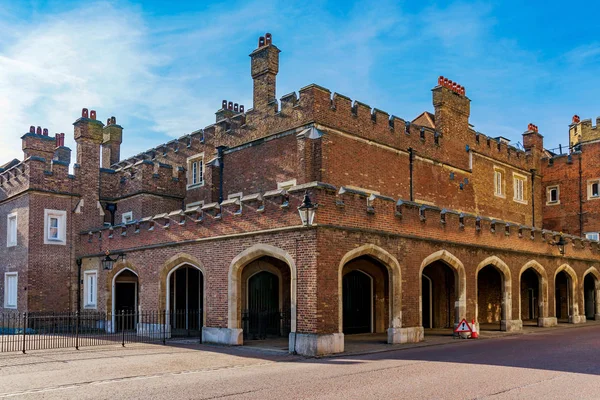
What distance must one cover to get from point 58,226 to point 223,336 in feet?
37.1

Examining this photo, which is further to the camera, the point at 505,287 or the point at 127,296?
the point at 127,296

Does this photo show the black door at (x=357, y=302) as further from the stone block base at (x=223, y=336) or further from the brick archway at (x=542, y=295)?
the brick archway at (x=542, y=295)

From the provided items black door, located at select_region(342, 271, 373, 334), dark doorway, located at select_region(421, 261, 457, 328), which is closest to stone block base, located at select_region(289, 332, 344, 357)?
black door, located at select_region(342, 271, 373, 334)

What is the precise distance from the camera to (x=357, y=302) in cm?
2194

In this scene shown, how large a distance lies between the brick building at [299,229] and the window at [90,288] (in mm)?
84

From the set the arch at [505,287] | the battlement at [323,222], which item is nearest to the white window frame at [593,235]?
the battlement at [323,222]

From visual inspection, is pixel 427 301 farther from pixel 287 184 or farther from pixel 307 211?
pixel 307 211

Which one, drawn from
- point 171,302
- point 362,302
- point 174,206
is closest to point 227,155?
point 174,206

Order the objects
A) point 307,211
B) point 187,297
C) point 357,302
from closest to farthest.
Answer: point 307,211, point 357,302, point 187,297

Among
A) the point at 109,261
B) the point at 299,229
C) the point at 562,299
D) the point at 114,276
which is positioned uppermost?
the point at 299,229

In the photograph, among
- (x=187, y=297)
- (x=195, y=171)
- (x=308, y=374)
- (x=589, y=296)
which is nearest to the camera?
(x=308, y=374)

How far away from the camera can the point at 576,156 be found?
33594mm

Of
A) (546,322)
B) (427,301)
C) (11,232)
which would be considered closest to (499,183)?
(546,322)

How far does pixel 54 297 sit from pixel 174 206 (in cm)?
638
